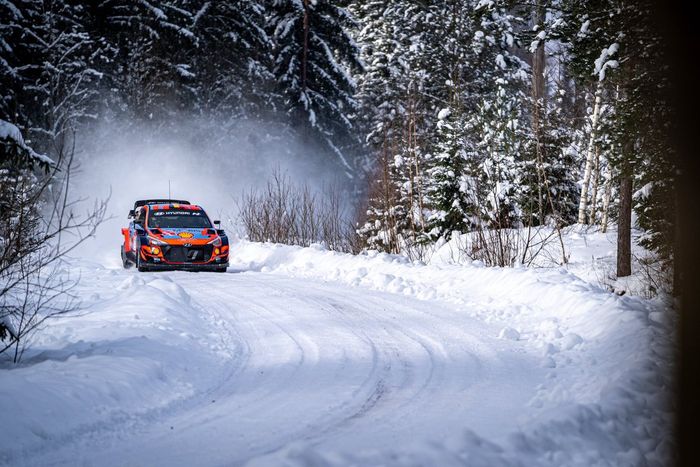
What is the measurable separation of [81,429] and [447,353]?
3.84 meters

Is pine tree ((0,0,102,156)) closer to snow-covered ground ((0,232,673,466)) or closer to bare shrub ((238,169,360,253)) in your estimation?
bare shrub ((238,169,360,253))

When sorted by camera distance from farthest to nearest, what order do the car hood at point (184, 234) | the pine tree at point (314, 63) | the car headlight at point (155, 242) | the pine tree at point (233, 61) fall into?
1. the pine tree at point (314, 63)
2. the pine tree at point (233, 61)
3. the car hood at point (184, 234)
4. the car headlight at point (155, 242)

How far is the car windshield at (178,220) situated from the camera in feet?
52.1

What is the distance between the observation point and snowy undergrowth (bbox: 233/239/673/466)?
3.91 m

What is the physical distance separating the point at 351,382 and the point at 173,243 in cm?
1038

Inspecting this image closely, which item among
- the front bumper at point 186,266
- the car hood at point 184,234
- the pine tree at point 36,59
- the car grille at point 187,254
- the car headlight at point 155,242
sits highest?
the pine tree at point 36,59

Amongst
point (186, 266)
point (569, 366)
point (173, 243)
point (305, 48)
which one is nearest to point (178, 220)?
point (173, 243)

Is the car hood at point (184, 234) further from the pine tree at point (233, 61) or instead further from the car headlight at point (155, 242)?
the pine tree at point (233, 61)

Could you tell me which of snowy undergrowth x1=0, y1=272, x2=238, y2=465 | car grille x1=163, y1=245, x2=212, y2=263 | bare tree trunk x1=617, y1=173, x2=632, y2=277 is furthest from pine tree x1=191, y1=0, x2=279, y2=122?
snowy undergrowth x1=0, y1=272, x2=238, y2=465

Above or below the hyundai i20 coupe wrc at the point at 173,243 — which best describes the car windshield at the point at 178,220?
above

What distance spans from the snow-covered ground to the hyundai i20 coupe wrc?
4.83 metres

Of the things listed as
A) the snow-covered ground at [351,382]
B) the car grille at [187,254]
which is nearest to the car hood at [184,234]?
the car grille at [187,254]

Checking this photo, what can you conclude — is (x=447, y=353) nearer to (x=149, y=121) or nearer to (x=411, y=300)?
(x=411, y=300)

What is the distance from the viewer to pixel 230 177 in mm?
40375
